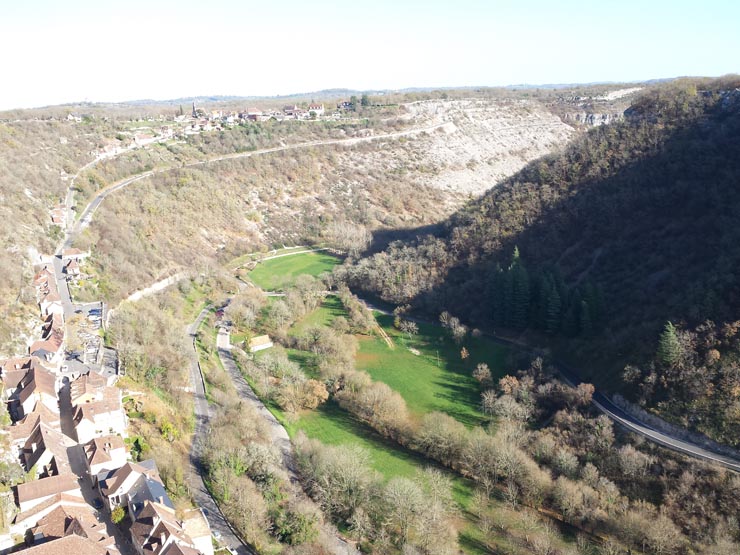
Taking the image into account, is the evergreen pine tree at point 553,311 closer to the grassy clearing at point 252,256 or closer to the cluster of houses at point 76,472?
the cluster of houses at point 76,472

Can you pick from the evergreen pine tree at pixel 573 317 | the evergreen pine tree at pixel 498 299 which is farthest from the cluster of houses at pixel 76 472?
the evergreen pine tree at pixel 498 299

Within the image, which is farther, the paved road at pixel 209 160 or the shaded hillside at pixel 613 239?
the paved road at pixel 209 160

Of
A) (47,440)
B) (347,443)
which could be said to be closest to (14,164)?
(47,440)

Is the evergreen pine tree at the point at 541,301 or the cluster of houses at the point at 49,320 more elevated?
the cluster of houses at the point at 49,320

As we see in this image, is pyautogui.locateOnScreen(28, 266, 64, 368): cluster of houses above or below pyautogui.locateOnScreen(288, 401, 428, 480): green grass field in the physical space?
above

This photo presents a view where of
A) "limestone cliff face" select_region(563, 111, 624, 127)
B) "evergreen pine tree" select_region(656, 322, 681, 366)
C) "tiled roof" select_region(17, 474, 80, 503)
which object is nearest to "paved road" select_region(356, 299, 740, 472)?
"evergreen pine tree" select_region(656, 322, 681, 366)

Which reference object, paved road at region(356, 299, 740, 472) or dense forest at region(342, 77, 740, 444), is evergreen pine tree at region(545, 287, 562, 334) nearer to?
dense forest at region(342, 77, 740, 444)

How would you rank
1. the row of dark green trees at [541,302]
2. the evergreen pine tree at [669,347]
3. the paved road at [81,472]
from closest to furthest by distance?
1. the paved road at [81,472]
2. the evergreen pine tree at [669,347]
3. the row of dark green trees at [541,302]
